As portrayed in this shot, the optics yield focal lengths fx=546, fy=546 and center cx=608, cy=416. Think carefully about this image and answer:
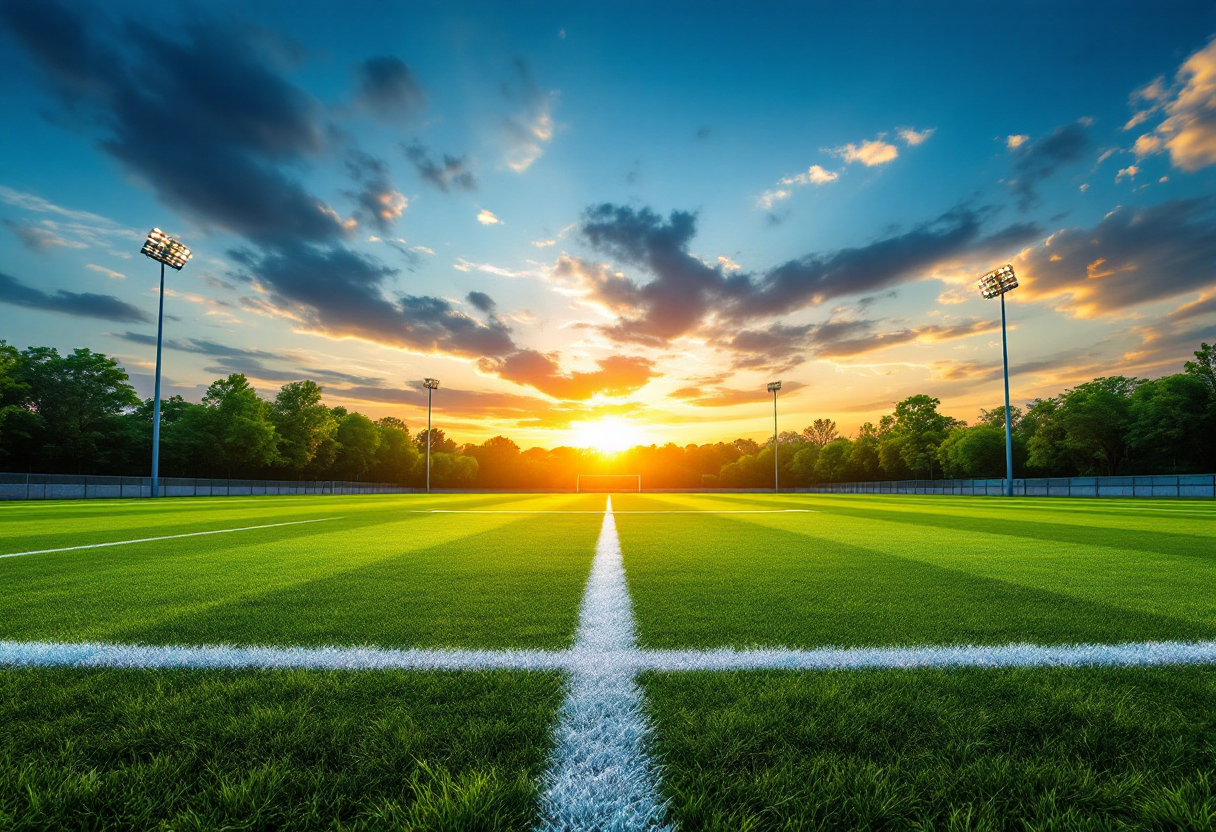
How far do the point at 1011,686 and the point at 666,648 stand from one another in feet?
4.00

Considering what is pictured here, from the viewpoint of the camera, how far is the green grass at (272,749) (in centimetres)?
118

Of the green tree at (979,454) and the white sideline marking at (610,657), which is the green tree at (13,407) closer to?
the white sideline marking at (610,657)

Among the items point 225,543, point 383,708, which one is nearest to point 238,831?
point 383,708

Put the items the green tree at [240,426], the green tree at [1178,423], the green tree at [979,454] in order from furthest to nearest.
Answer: the green tree at [979,454], the green tree at [240,426], the green tree at [1178,423]

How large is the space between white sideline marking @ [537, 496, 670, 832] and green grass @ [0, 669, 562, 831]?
0.20 feet

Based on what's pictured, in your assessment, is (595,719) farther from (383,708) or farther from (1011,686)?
(1011,686)

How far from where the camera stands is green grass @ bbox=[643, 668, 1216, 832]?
1.18m

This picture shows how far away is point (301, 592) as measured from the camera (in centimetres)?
347

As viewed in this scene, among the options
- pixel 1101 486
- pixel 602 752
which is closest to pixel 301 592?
pixel 602 752

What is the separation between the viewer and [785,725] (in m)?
1.56

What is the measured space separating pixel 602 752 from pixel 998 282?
1542 inches

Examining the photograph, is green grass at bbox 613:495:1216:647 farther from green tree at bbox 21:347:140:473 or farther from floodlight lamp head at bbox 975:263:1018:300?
green tree at bbox 21:347:140:473

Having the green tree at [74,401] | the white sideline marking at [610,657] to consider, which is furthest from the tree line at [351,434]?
the white sideline marking at [610,657]

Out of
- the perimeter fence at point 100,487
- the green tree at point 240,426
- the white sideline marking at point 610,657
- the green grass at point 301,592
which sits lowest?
the perimeter fence at point 100,487
